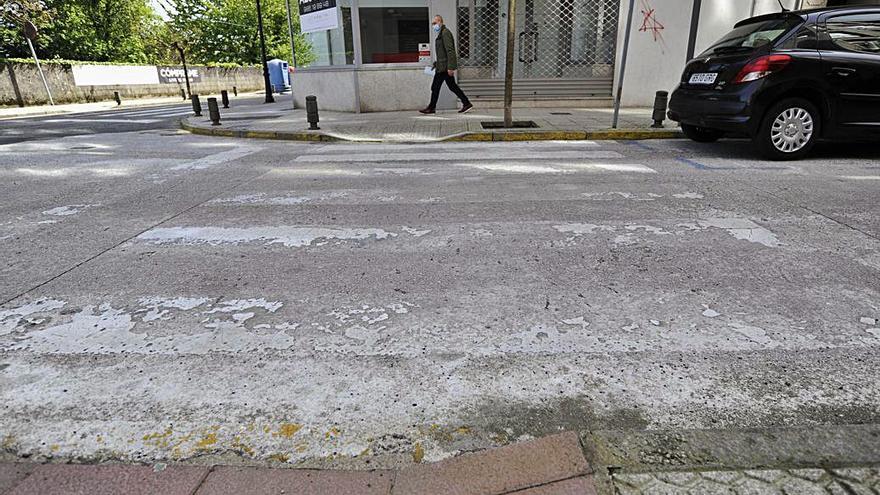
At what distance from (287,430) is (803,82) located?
287 inches

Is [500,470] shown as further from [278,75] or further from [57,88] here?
[278,75]

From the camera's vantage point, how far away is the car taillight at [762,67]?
639 cm

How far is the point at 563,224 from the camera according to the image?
14.0 feet

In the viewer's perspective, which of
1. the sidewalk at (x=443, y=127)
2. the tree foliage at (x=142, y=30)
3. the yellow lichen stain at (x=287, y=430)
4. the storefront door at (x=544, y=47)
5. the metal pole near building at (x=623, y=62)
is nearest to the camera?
the yellow lichen stain at (x=287, y=430)

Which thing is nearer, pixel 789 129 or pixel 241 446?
pixel 241 446

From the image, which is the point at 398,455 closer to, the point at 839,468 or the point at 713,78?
the point at 839,468

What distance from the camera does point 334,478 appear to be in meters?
1.68

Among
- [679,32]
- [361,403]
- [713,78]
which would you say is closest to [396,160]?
[713,78]

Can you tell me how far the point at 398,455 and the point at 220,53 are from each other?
43.4 meters

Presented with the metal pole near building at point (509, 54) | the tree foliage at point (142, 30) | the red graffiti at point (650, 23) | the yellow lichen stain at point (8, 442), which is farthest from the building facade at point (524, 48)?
the tree foliage at point (142, 30)

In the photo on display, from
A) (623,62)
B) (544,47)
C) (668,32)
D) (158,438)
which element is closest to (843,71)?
(623,62)

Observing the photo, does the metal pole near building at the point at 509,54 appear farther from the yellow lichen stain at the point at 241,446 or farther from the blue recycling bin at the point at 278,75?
the blue recycling bin at the point at 278,75

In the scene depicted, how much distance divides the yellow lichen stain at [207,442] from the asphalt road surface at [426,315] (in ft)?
0.04

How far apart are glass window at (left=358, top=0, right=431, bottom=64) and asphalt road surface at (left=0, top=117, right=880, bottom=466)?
9080 mm
